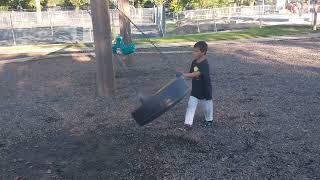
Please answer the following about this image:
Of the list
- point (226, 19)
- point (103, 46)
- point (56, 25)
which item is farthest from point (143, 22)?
point (103, 46)

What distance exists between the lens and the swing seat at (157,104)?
20.9ft

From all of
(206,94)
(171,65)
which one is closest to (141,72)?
(171,65)

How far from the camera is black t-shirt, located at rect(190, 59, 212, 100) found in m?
7.02

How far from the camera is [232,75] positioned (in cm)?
1252

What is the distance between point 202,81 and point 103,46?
3.63m

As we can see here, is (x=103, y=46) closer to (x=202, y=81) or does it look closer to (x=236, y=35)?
(x=202, y=81)

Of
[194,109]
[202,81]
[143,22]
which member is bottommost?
[194,109]

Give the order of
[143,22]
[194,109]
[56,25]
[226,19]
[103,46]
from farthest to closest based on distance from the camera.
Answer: [226,19]
[56,25]
[143,22]
[103,46]
[194,109]

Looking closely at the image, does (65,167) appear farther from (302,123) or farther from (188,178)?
(302,123)

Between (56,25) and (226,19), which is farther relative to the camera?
(226,19)

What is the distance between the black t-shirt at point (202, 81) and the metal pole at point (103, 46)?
3444mm

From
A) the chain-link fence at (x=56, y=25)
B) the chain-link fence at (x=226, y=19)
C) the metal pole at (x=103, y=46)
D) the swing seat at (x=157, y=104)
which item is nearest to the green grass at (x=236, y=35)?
the chain-link fence at (x=226, y=19)

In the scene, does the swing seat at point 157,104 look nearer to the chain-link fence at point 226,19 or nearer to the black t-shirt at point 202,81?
the black t-shirt at point 202,81

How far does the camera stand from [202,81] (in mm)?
7078
